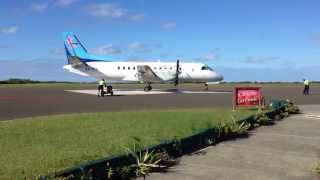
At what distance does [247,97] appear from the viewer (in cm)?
2358

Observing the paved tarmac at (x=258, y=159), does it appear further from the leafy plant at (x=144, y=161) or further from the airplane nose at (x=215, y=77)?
the airplane nose at (x=215, y=77)

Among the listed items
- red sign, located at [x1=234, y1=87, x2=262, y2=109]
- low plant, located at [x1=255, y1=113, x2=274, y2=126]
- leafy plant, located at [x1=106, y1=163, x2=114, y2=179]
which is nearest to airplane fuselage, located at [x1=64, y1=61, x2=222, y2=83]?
red sign, located at [x1=234, y1=87, x2=262, y2=109]

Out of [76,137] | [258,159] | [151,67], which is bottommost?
[258,159]

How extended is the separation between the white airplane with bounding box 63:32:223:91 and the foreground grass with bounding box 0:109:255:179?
3655 centimetres

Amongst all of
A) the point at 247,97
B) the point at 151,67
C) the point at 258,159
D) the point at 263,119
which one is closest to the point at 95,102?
the point at 247,97

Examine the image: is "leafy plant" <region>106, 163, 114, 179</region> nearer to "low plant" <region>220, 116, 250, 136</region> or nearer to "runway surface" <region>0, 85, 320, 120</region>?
"low plant" <region>220, 116, 250, 136</region>

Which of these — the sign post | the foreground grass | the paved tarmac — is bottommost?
the paved tarmac

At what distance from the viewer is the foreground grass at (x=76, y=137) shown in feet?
30.9

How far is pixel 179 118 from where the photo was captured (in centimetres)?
1752

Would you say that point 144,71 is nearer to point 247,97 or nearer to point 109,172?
point 247,97

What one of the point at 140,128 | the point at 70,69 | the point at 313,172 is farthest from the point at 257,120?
the point at 70,69

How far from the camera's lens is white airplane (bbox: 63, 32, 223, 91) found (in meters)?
55.0

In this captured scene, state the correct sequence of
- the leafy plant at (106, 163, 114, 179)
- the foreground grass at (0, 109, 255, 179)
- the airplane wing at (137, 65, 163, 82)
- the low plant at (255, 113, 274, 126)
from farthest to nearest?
the airplane wing at (137, 65, 163, 82), the low plant at (255, 113, 274, 126), the foreground grass at (0, 109, 255, 179), the leafy plant at (106, 163, 114, 179)

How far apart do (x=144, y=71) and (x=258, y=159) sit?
4307 centimetres
